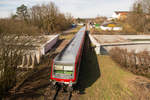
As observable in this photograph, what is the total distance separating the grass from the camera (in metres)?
7.10

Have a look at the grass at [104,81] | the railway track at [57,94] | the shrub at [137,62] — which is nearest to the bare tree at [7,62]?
the railway track at [57,94]

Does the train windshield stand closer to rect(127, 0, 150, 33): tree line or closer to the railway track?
the railway track

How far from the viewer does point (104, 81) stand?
28.7 ft

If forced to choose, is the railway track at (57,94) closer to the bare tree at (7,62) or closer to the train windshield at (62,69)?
the train windshield at (62,69)

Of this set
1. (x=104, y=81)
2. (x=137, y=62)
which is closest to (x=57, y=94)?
(x=104, y=81)

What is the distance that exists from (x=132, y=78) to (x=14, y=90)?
9.38 m

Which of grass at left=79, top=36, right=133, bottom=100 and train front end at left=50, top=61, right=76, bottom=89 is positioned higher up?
train front end at left=50, top=61, right=76, bottom=89

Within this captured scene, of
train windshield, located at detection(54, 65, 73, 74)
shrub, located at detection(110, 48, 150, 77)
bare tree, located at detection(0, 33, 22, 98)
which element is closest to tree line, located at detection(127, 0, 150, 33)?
shrub, located at detection(110, 48, 150, 77)

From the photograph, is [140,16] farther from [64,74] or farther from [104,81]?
[64,74]

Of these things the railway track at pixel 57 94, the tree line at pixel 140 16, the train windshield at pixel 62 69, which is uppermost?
the tree line at pixel 140 16

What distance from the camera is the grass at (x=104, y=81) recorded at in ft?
23.3

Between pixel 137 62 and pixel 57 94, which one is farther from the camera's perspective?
pixel 137 62

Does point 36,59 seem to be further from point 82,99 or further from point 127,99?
point 127,99

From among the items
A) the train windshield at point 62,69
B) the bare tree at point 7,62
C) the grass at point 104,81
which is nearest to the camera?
the bare tree at point 7,62
